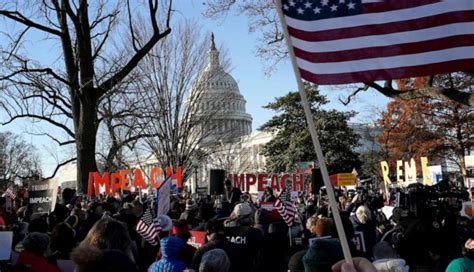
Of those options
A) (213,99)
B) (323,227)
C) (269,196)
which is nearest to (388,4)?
(323,227)

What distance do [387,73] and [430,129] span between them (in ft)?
144

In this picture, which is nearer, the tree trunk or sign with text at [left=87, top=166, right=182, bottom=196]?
the tree trunk

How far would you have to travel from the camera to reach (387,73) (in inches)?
160

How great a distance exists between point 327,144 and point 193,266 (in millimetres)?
51924

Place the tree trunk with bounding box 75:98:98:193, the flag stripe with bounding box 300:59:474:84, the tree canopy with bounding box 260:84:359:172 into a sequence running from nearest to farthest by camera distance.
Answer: the flag stripe with bounding box 300:59:474:84, the tree trunk with bounding box 75:98:98:193, the tree canopy with bounding box 260:84:359:172

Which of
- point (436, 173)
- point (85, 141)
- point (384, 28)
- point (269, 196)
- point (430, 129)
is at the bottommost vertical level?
point (269, 196)

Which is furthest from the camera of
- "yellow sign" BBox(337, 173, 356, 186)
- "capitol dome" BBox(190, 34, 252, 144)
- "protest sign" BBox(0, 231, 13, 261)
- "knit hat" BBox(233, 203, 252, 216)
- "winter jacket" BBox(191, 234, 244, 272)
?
"capitol dome" BBox(190, 34, 252, 144)

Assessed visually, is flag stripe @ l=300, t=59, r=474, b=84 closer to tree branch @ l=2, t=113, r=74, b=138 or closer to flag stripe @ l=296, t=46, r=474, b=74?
flag stripe @ l=296, t=46, r=474, b=74

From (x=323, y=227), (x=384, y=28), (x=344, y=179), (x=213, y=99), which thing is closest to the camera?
(x=384, y=28)

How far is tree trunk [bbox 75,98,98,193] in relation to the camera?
55.7 ft

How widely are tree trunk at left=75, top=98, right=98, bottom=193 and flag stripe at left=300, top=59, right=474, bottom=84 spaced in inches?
541

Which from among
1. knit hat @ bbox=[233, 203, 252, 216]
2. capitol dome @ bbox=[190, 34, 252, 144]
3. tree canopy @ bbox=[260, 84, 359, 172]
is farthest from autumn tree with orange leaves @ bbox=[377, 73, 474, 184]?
knit hat @ bbox=[233, 203, 252, 216]

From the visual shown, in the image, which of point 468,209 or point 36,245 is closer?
point 36,245

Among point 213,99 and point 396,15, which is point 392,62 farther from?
point 213,99
